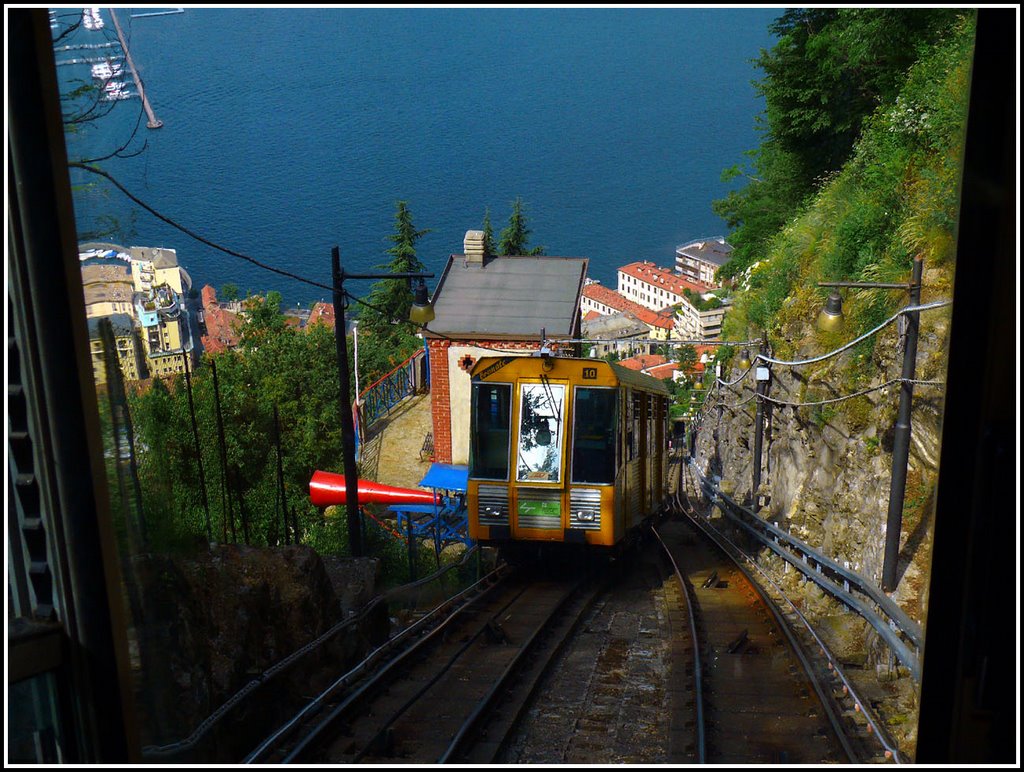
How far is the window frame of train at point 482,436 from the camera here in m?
12.7

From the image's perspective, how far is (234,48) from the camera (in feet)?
191

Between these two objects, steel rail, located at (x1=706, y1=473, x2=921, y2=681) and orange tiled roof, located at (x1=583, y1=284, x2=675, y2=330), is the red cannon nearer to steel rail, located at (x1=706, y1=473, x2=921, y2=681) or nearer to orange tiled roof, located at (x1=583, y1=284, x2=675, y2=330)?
steel rail, located at (x1=706, y1=473, x2=921, y2=681)

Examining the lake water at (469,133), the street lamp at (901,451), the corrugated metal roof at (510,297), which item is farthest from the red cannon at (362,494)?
the lake water at (469,133)

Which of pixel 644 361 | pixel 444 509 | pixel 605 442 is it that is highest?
pixel 605 442

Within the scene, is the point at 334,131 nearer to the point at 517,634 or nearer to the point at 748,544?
the point at 748,544

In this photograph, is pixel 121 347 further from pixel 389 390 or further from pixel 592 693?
pixel 389 390

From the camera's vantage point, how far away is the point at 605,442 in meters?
12.6

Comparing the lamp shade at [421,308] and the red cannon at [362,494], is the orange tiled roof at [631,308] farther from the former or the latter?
the lamp shade at [421,308]

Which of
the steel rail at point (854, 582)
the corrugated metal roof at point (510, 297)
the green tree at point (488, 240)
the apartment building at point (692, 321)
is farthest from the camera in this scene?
the apartment building at point (692, 321)

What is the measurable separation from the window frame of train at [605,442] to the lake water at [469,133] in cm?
4088

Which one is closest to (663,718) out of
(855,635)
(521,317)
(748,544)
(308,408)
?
(855,635)

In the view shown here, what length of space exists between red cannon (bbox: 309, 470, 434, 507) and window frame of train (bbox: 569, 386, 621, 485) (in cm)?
622

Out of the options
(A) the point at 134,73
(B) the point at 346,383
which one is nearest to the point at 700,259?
(B) the point at 346,383

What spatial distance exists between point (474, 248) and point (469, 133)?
104667 millimetres
